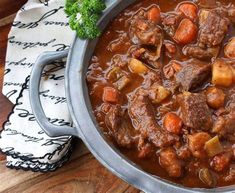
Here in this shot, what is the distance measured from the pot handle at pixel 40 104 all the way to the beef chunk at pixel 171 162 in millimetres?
498

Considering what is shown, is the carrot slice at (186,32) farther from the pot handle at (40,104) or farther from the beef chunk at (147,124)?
the pot handle at (40,104)

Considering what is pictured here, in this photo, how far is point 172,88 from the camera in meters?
2.91

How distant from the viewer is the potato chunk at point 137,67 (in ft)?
9.72

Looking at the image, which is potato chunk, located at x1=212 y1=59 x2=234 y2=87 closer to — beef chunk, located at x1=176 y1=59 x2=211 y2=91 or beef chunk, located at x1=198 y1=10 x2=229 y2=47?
beef chunk, located at x1=176 y1=59 x2=211 y2=91

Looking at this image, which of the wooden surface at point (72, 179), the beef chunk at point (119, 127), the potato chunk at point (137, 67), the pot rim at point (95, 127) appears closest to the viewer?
the pot rim at point (95, 127)

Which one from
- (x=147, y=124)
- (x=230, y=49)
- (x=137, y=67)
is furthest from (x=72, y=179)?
(x=230, y=49)

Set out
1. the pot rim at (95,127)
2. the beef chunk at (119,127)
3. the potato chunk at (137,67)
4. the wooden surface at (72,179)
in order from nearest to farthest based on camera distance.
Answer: the pot rim at (95,127)
the beef chunk at (119,127)
the potato chunk at (137,67)
the wooden surface at (72,179)

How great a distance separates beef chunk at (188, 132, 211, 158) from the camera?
2.78 m

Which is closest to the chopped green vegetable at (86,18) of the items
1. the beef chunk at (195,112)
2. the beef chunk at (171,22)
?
the beef chunk at (171,22)

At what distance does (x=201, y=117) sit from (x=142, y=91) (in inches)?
14.2

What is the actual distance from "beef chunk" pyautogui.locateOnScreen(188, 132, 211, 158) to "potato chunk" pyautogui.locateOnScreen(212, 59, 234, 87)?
29 cm

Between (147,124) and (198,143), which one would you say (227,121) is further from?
(147,124)

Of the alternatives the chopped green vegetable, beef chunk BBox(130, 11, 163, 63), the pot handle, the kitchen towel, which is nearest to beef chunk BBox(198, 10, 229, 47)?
beef chunk BBox(130, 11, 163, 63)

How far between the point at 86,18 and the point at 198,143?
93 centimetres
